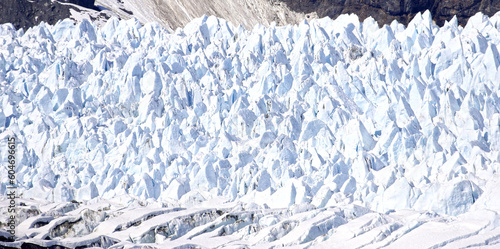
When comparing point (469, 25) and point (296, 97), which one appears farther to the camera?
point (469, 25)

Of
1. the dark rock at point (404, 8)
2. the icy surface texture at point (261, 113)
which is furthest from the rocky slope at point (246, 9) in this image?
the icy surface texture at point (261, 113)

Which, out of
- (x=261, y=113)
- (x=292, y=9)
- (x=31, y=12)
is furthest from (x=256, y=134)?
(x=292, y=9)

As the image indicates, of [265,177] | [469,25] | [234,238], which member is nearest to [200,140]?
[265,177]

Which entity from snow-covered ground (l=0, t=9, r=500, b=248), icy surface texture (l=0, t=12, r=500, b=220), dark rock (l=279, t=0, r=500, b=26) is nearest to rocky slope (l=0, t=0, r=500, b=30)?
dark rock (l=279, t=0, r=500, b=26)

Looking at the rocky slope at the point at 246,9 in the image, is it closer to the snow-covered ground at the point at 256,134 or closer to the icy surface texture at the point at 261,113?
the icy surface texture at the point at 261,113

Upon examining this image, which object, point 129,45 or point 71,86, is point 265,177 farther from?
point 129,45

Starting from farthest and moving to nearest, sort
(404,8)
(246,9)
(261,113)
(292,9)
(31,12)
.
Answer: (292,9)
(404,8)
(246,9)
(31,12)
(261,113)

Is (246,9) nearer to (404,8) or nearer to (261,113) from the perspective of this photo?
(404,8)
